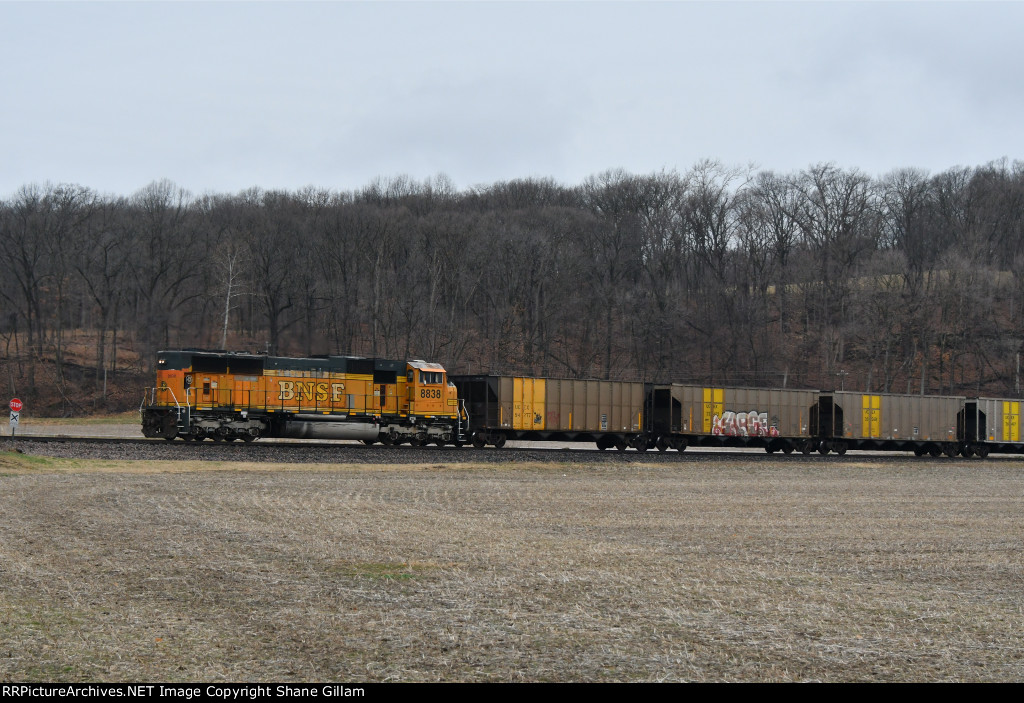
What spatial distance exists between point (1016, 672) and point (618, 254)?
8573 cm

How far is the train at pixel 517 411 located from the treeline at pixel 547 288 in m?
31.7

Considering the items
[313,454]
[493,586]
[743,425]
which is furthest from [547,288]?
[493,586]

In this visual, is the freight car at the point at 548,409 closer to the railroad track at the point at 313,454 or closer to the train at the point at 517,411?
the train at the point at 517,411

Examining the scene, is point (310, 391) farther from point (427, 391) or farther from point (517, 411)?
point (517, 411)

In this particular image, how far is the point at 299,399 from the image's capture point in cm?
4222

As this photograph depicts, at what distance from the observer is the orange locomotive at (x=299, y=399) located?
1576 inches

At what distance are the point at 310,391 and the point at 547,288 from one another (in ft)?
162

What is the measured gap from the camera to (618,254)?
306 ft

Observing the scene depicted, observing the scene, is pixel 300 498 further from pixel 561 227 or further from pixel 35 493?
pixel 561 227

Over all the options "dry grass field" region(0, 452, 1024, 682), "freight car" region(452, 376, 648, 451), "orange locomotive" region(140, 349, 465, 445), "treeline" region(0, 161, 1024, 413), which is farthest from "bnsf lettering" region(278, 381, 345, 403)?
"treeline" region(0, 161, 1024, 413)

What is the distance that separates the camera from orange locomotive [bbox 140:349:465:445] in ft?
131

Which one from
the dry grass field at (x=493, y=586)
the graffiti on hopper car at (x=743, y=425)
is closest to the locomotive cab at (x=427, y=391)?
the graffiti on hopper car at (x=743, y=425)

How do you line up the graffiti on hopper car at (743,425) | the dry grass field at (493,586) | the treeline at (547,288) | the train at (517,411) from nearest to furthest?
the dry grass field at (493,586) < the train at (517,411) < the graffiti on hopper car at (743,425) < the treeline at (547,288)

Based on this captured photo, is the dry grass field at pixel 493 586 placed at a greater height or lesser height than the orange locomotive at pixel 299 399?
lesser
